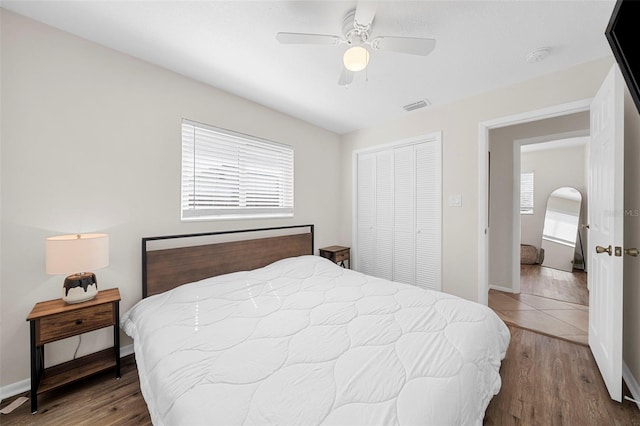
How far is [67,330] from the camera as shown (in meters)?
1.58

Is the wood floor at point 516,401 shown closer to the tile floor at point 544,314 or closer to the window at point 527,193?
the tile floor at point 544,314

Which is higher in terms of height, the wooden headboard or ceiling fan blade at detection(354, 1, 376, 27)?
ceiling fan blade at detection(354, 1, 376, 27)

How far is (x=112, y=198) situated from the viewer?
1.95 metres

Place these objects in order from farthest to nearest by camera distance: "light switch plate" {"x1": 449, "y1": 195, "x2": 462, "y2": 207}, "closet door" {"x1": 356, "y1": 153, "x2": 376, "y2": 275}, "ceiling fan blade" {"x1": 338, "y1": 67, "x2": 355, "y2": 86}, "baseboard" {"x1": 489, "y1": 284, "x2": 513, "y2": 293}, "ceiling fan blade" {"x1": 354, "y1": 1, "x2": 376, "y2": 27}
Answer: "closet door" {"x1": 356, "y1": 153, "x2": 376, "y2": 275}
"baseboard" {"x1": 489, "y1": 284, "x2": 513, "y2": 293}
"light switch plate" {"x1": 449, "y1": 195, "x2": 462, "y2": 207}
"ceiling fan blade" {"x1": 338, "y1": 67, "x2": 355, "y2": 86}
"ceiling fan blade" {"x1": 354, "y1": 1, "x2": 376, "y2": 27}

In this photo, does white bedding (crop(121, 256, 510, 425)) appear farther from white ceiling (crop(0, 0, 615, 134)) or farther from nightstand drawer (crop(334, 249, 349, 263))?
white ceiling (crop(0, 0, 615, 134))

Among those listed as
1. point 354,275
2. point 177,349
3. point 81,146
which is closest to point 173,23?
point 81,146

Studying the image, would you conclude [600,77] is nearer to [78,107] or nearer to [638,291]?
[638,291]

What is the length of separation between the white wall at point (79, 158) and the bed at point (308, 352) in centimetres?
29

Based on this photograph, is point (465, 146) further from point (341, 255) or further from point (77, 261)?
point (77, 261)

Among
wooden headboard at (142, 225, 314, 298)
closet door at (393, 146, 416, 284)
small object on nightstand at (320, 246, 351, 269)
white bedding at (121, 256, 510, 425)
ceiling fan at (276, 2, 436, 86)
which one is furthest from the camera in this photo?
small object on nightstand at (320, 246, 351, 269)

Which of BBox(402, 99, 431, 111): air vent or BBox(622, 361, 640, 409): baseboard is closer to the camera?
BBox(622, 361, 640, 409): baseboard

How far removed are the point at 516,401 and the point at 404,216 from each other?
212cm

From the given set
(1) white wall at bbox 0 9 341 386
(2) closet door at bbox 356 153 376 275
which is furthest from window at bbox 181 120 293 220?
(2) closet door at bbox 356 153 376 275

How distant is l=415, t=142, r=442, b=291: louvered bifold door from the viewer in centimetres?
299
